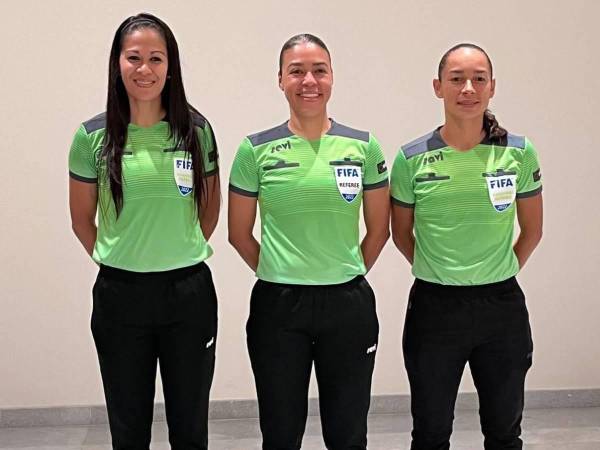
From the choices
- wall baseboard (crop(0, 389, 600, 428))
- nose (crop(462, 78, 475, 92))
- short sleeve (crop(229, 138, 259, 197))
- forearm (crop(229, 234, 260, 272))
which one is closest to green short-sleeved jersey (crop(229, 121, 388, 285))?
short sleeve (crop(229, 138, 259, 197))

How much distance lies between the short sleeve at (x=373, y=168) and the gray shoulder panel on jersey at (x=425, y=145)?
0.38 feet

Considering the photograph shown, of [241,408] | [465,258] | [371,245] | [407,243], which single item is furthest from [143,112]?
[241,408]

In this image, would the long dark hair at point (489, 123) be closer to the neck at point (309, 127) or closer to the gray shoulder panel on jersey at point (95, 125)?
the neck at point (309, 127)

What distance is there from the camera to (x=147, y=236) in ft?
8.93

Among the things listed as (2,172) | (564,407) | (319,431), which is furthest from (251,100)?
(564,407)

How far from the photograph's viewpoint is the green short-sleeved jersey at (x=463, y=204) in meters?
2.86

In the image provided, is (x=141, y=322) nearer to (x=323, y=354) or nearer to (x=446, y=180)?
(x=323, y=354)

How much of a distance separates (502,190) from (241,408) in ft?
6.88

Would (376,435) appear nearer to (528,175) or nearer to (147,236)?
(528,175)

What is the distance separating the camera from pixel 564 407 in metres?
4.63

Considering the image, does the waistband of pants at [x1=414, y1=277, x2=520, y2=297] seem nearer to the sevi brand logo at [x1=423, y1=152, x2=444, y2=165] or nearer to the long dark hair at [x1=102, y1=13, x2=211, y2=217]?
the sevi brand logo at [x1=423, y1=152, x2=444, y2=165]

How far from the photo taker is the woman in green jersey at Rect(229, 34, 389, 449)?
275cm

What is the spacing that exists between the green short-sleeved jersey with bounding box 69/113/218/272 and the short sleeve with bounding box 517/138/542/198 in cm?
108

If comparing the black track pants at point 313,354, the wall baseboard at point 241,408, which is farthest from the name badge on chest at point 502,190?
the wall baseboard at point 241,408
